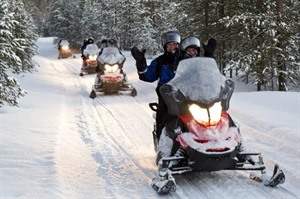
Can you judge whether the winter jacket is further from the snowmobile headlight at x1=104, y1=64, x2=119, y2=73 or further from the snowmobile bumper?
the snowmobile bumper

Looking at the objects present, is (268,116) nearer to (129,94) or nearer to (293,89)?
(129,94)

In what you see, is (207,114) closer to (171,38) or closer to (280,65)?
(171,38)

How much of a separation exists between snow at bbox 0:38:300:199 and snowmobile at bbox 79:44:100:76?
965cm

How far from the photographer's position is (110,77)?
15055mm

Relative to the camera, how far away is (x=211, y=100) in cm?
552

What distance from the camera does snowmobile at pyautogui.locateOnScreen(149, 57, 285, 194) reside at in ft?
17.3

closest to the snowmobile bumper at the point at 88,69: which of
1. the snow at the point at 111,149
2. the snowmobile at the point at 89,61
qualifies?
the snowmobile at the point at 89,61

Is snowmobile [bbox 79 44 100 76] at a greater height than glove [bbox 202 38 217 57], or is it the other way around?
glove [bbox 202 38 217 57]

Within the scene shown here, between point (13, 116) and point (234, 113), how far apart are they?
539 centimetres

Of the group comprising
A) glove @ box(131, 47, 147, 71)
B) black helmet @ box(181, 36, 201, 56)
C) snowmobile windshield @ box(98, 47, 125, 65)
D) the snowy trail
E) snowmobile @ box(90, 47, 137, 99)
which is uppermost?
black helmet @ box(181, 36, 201, 56)

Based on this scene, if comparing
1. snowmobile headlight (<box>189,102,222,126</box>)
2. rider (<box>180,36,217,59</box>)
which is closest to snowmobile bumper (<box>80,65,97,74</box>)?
rider (<box>180,36,217,59</box>)

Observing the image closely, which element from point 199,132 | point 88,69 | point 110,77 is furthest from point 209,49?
point 88,69

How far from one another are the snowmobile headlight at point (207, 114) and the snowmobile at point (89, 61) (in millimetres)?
17595

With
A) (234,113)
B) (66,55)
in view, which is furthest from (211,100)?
(66,55)
